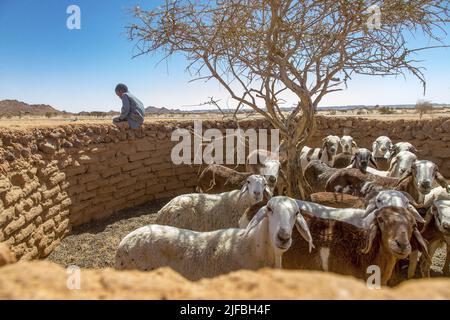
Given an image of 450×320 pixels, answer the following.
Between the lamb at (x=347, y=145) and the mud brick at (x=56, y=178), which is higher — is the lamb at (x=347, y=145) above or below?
above

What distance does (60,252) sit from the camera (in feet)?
19.5

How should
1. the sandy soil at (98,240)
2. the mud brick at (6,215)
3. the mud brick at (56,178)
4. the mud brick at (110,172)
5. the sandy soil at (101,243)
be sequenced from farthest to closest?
the mud brick at (110,172) < the mud brick at (56,178) < the sandy soil at (98,240) < the sandy soil at (101,243) < the mud brick at (6,215)

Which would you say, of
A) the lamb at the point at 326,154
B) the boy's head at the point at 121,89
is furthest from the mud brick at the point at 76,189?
the lamb at the point at 326,154

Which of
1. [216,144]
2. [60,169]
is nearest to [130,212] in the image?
[60,169]

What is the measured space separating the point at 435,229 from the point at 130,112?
7.13 m

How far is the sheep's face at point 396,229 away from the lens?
304cm

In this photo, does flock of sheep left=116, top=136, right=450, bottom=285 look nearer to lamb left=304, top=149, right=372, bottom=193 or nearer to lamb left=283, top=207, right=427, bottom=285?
lamb left=283, top=207, right=427, bottom=285

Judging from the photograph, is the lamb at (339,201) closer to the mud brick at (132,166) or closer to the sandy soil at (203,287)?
the sandy soil at (203,287)

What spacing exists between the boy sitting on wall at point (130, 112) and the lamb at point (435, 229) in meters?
6.83

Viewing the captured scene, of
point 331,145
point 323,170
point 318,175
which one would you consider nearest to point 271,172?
point 318,175

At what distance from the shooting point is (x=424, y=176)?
5094 mm

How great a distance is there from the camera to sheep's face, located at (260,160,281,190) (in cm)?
629

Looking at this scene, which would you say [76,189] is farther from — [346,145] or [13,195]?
[346,145]

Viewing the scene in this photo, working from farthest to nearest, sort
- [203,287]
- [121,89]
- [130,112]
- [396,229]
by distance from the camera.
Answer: [121,89]
[130,112]
[396,229]
[203,287]
